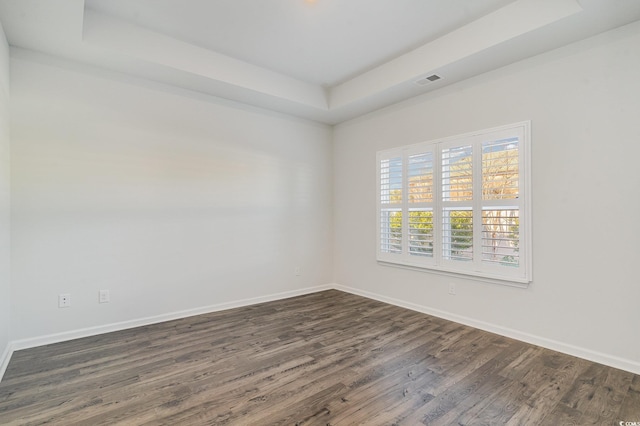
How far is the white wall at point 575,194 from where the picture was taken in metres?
2.49

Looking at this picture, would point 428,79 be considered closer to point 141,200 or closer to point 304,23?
point 304,23

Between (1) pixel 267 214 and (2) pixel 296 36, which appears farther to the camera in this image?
(1) pixel 267 214

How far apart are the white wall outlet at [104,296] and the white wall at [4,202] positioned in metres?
0.67

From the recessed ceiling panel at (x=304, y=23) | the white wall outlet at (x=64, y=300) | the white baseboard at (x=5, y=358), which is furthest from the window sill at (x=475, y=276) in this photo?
the white baseboard at (x=5, y=358)

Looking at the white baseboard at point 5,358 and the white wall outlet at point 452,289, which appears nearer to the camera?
the white baseboard at point 5,358

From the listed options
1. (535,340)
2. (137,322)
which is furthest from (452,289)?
→ (137,322)

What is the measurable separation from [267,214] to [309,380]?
8.52 feet

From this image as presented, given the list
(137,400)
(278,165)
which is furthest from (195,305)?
(278,165)

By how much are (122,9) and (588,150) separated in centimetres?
425

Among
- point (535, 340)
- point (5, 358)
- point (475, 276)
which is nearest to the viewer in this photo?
point (5, 358)

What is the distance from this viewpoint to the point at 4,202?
8.70 feet

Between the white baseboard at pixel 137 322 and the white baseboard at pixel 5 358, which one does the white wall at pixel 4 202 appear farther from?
the white baseboard at pixel 137 322

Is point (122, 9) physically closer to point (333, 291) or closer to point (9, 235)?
point (9, 235)

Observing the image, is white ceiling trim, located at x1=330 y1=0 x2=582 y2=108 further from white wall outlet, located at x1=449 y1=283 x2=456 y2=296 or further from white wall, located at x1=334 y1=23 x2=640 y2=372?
white wall outlet, located at x1=449 y1=283 x2=456 y2=296
